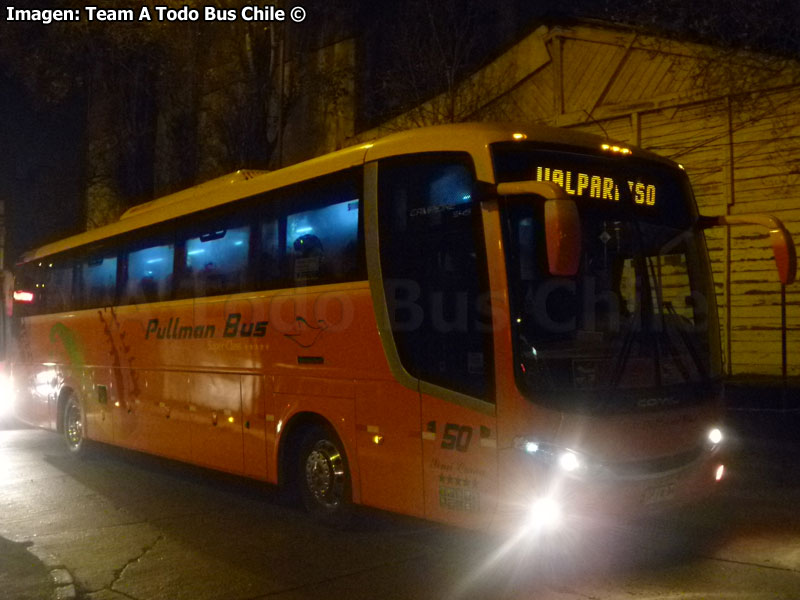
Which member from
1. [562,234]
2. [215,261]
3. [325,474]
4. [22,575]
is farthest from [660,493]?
[215,261]

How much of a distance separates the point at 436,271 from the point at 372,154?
1.31 meters

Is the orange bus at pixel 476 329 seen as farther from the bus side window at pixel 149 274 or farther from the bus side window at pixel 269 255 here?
the bus side window at pixel 149 274

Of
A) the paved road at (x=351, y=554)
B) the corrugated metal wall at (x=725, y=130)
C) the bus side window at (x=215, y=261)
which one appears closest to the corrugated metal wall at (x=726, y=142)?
the corrugated metal wall at (x=725, y=130)

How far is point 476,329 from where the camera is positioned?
634 cm

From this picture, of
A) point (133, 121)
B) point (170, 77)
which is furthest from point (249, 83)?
point (133, 121)

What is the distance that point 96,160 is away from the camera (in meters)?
28.7

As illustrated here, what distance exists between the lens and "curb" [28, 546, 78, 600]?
20.1 feet

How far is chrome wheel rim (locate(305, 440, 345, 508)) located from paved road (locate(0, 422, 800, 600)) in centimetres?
30

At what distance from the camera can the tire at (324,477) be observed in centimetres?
780

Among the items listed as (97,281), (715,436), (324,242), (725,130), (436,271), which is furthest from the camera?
(725,130)

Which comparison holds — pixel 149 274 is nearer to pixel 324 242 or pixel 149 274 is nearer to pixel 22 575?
pixel 324 242

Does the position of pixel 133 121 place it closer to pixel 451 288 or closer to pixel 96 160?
pixel 96 160

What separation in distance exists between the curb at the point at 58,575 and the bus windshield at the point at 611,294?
3.55m

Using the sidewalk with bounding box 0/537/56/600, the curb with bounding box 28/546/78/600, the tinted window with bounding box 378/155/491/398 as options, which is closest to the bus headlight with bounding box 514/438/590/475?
the tinted window with bounding box 378/155/491/398
